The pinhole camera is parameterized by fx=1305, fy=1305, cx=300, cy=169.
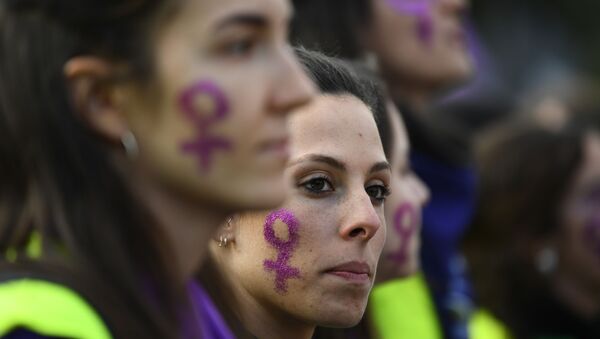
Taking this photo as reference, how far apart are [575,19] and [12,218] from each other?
8.70 meters

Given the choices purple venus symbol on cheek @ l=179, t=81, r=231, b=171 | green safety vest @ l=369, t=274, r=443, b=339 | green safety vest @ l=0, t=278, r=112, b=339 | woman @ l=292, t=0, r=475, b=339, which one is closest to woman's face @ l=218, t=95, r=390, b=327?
purple venus symbol on cheek @ l=179, t=81, r=231, b=171

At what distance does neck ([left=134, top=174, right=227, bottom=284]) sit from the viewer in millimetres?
1771

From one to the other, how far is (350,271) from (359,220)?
0.09m

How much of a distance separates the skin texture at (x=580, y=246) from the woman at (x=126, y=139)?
2776 millimetres

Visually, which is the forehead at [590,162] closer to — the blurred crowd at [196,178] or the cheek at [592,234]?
the cheek at [592,234]

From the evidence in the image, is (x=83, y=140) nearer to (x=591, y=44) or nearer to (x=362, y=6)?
(x=362, y=6)

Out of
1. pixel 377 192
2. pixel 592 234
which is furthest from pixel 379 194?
pixel 592 234

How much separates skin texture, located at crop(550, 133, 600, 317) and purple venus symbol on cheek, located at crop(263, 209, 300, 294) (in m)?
2.42

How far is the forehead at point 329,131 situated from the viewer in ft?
7.17

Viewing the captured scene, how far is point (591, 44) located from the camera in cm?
1007

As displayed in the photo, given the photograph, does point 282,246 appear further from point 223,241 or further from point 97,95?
point 97,95

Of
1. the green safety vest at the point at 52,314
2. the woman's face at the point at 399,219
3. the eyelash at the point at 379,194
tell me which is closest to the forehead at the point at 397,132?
the woman's face at the point at 399,219

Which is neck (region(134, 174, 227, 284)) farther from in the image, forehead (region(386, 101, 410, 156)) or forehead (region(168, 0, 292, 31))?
forehead (region(386, 101, 410, 156))

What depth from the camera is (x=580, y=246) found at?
4406 mm
